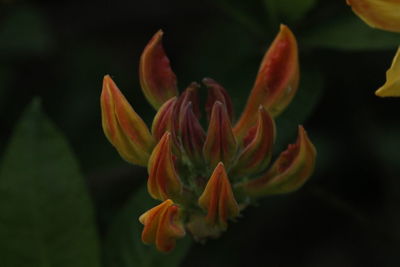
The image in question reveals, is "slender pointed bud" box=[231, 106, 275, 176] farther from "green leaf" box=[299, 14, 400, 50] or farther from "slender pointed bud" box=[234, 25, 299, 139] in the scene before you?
"green leaf" box=[299, 14, 400, 50]

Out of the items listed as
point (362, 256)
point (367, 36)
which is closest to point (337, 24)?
point (367, 36)

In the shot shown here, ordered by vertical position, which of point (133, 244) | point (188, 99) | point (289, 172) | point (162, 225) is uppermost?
point (188, 99)

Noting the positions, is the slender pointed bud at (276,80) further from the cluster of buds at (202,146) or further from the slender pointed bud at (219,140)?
the slender pointed bud at (219,140)

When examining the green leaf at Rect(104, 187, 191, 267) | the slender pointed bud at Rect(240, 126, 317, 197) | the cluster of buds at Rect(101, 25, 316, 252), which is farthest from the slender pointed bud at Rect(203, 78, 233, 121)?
the green leaf at Rect(104, 187, 191, 267)

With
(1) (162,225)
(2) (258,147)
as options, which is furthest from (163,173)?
(2) (258,147)

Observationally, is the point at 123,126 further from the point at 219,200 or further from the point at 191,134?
the point at 219,200

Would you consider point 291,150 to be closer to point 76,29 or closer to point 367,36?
point 367,36
